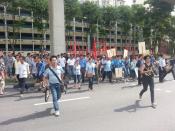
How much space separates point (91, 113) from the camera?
443 inches

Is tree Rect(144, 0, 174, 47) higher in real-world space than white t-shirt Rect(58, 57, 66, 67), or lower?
higher

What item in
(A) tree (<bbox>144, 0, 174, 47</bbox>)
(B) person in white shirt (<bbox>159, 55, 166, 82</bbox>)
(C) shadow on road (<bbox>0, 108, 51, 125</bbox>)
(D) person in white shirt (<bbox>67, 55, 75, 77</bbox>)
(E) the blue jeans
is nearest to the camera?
(C) shadow on road (<bbox>0, 108, 51, 125</bbox>)

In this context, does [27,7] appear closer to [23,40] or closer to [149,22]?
[149,22]

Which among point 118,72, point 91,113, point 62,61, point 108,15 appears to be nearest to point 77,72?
point 62,61

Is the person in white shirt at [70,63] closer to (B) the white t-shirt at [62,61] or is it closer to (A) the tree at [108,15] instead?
(B) the white t-shirt at [62,61]

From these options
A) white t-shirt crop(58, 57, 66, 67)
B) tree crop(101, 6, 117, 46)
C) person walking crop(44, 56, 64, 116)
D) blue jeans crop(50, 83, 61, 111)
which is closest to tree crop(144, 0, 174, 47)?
tree crop(101, 6, 117, 46)

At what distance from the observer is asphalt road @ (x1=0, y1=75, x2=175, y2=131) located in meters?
9.41

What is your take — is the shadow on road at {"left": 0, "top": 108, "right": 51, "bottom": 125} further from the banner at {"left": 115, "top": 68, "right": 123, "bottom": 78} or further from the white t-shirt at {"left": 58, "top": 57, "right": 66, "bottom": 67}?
the banner at {"left": 115, "top": 68, "right": 123, "bottom": 78}

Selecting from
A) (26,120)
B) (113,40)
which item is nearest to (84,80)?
(26,120)

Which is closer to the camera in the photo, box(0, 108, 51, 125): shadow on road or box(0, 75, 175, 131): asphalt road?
box(0, 75, 175, 131): asphalt road

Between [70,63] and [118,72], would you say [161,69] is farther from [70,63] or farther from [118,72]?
[70,63]

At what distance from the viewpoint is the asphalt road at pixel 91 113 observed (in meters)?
9.41

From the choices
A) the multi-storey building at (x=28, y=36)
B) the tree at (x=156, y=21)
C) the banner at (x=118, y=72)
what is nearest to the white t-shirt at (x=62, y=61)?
the banner at (x=118, y=72)

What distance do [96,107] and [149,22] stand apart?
3551 centimetres
